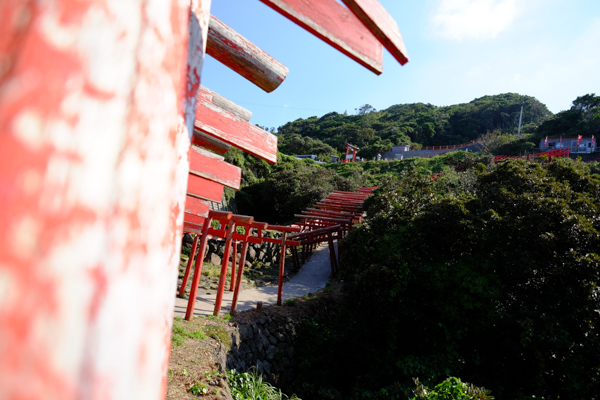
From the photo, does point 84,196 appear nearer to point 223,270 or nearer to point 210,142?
point 210,142

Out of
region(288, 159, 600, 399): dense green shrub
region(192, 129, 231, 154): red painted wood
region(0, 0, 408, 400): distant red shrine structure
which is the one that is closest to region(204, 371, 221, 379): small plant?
region(288, 159, 600, 399): dense green shrub

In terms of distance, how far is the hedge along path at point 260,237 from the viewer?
7312 mm

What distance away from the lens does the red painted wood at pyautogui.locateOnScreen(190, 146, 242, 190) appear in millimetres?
2992

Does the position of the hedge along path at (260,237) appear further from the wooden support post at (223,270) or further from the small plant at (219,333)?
the small plant at (219,333)

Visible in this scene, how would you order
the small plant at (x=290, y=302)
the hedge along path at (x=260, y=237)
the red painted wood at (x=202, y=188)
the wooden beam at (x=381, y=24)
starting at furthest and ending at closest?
the small plant at (x=290, y=302) → the hedge along path at (x=260, y=237) → the red painted wood at (x=202, y=188) → the wooden beam at (x=381, y=24)

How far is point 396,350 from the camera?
24.1 ft

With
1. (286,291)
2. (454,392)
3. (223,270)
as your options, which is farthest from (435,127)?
(454,392)

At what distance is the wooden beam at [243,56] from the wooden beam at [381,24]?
0.74m

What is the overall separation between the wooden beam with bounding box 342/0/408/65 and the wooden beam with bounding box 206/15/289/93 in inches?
29.1

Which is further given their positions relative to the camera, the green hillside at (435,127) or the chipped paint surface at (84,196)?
the green hillside at (435,127)

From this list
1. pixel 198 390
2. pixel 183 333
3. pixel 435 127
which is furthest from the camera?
pixel 435 127

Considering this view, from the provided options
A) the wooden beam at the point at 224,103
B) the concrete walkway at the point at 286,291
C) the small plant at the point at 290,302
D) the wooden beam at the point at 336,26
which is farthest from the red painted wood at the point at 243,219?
the wooden beam at the point at 336,26

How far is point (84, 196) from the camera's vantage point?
0.80 feet

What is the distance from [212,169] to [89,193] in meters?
2.90
